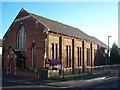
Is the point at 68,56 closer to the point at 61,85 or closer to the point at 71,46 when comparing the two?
the point at 71,46

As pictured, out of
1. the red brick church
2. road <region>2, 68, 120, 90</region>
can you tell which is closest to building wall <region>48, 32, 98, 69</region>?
the red brick church

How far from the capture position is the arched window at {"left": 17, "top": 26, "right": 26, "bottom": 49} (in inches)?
1681

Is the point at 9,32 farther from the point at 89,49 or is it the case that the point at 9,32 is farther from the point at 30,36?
the point at 89,49

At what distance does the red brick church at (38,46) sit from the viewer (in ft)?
125

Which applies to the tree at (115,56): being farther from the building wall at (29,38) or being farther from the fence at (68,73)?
the building wall at (29,38)

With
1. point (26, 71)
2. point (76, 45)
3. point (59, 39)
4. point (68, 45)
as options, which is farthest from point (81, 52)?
point (26, 71)

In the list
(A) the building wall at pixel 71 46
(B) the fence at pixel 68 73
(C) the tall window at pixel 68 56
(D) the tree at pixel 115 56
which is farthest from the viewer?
(D) the tree at pixel 115 56

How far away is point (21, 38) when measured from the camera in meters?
43.5

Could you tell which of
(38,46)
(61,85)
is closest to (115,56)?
(38,46)

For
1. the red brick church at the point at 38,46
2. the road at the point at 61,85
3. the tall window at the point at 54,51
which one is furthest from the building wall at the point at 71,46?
the road at the point at 61,85

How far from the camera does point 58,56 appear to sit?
133 feet

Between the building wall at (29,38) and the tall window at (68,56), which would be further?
the tall window at (68,56)

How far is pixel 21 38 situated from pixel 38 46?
6.22 metres

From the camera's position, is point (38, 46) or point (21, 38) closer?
Answer: point (38, 46)
